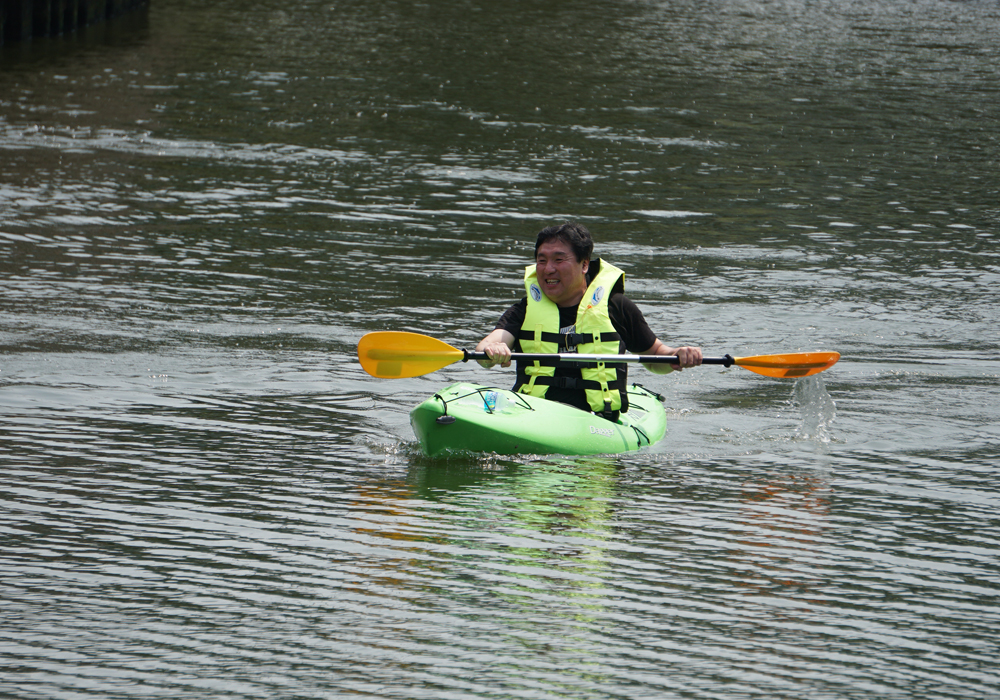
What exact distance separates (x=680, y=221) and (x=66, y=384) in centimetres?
654

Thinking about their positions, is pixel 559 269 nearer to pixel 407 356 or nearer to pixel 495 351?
pixel 495 351

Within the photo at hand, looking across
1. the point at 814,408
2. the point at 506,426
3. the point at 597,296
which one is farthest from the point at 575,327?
the point at 814,408

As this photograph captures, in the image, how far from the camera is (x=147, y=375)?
782 centimetres

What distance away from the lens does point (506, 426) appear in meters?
6.27

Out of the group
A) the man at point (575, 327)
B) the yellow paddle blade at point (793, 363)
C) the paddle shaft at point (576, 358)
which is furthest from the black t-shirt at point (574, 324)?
the yellow paddle blade at point (793, 363)

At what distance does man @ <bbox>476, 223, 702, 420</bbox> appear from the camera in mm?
6457

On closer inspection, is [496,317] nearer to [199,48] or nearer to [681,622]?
[681,622]

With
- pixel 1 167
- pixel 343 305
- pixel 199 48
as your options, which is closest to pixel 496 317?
pixel 343 305

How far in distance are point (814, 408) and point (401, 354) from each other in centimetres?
240

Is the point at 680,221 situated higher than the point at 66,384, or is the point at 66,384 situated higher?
the point at 680,221

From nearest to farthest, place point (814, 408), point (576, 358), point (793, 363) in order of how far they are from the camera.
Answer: point (576, 358), point (793, 363), point (814, 408)

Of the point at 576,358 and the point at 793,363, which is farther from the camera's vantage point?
the point at 793,363

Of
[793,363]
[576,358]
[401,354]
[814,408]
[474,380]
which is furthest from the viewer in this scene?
[474,380]

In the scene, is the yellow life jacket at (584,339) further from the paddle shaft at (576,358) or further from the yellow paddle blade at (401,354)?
the yellow paddle blade at (401,354)
